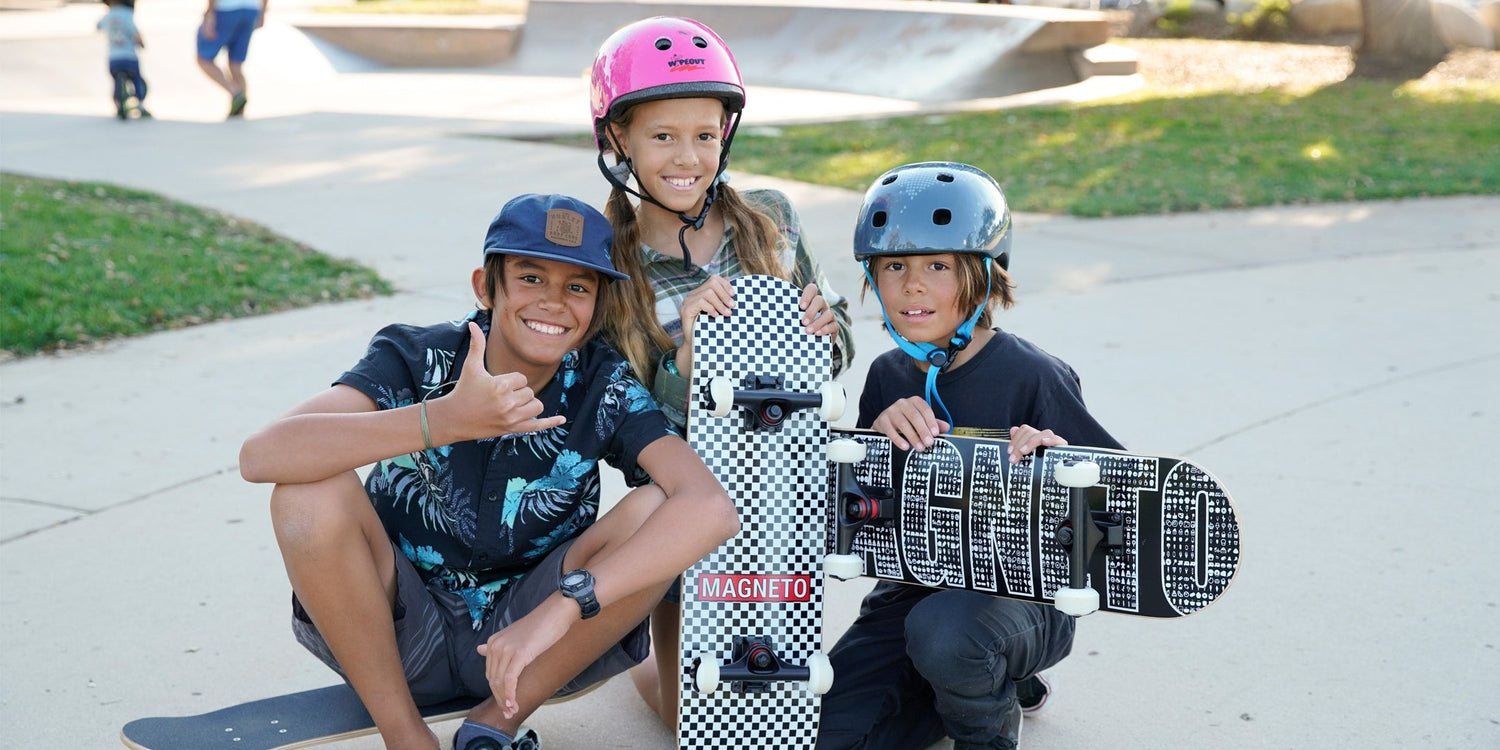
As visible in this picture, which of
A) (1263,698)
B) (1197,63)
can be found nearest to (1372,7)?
(1197,63)

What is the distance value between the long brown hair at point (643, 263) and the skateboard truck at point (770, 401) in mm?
236

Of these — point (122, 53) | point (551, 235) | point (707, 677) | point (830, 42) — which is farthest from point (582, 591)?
point (830, 42)

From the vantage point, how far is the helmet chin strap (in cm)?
288

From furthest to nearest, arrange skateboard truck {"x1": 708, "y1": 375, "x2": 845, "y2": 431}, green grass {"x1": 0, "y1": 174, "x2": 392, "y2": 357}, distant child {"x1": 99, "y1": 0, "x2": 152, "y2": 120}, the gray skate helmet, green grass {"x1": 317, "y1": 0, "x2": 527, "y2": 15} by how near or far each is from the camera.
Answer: green grass {"x1": 317, "y1": 0, "x2": 527, "y2": 15}, distant child {"x1": 99, "y1": 0, "x2": 152, "y2": 120}, green grass {"x1": 0, "y1": 174, "x2": 392, "y2": 357}, the gray skate helmet, skateboard truck {"x1": 708, "y1": 375, "x2": 845, "y2": 431}

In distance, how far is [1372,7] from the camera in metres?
14.6

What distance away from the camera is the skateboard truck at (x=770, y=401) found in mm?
2570

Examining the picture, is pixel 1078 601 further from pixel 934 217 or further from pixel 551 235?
pixel 551 235

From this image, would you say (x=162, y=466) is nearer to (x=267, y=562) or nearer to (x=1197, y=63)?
(x=267, y=562)

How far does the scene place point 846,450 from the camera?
8.32 ft

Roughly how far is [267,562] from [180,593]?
26 centimetres

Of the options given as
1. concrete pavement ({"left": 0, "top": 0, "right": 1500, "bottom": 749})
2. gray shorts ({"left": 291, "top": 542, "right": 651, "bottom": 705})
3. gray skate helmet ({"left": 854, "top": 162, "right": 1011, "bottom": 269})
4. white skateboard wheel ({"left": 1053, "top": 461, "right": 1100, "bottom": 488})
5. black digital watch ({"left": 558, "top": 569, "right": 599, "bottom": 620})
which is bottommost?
concrete pavement ({"left": 0, "top": 0, "right": 1500, "bottom": 749})

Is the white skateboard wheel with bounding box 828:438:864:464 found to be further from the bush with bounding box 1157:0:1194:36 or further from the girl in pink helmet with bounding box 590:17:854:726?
the bush with bounding box 1157:0:1194:36

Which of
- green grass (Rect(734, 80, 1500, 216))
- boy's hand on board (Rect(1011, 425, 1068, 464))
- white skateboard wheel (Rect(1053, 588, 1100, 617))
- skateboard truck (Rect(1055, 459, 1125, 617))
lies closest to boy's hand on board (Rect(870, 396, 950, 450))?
boy's hand on board (Rect(1011, 425, 1068, 464))

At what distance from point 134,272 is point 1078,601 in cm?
522
